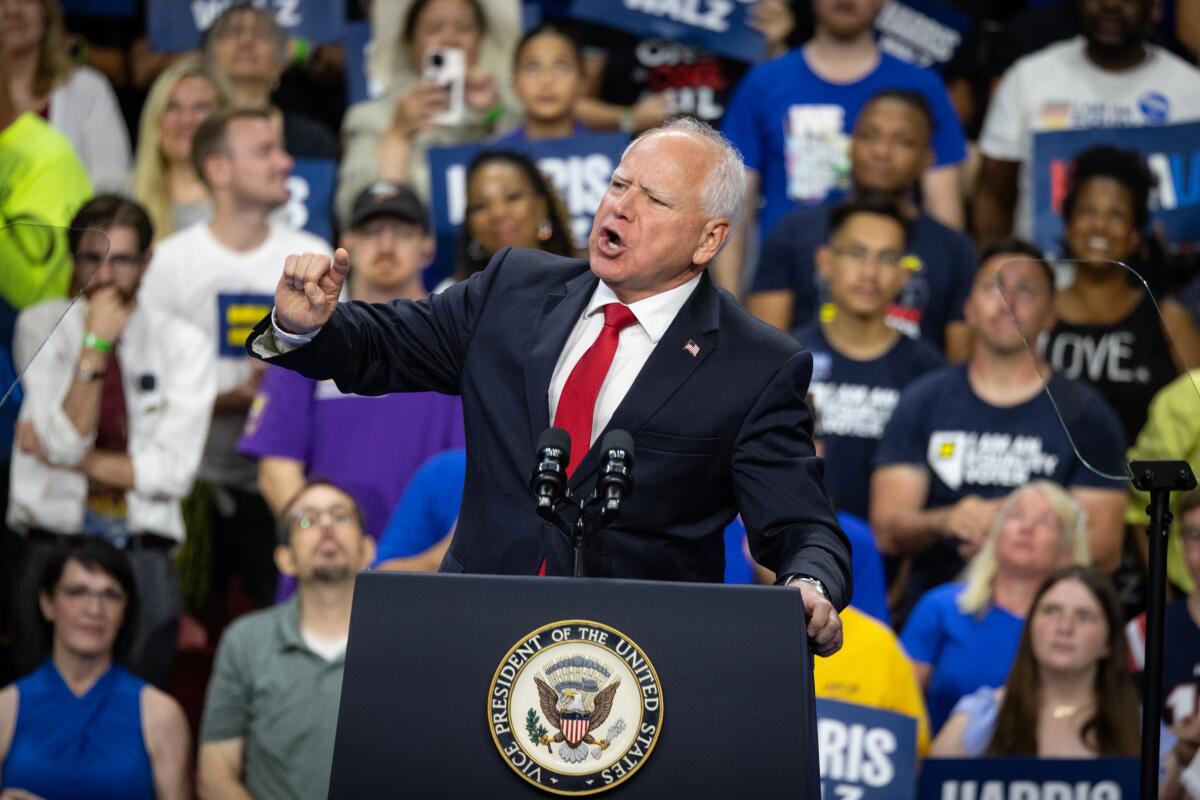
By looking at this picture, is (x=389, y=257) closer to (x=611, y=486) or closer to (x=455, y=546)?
(x=455, y=546)

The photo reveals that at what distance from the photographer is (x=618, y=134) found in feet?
20.3

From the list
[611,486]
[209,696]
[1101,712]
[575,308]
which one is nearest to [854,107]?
[1101,712]

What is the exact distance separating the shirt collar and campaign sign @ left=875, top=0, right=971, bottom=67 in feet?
14.8

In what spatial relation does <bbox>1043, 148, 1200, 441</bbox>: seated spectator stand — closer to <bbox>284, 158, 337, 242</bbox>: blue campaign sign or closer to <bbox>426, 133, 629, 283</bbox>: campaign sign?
<bbox>426, 133, 629, 283</bbox>: campaign sign

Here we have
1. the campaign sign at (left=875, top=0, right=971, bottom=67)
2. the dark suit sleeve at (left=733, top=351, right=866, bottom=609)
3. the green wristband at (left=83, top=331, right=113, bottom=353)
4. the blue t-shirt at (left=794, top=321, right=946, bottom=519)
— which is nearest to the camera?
the dark suit sleeve at (left=733, top=351, right=866, bottom=609)

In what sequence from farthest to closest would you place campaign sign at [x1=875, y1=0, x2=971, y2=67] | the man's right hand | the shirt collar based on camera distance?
campaign sign at [x1=875, y1=0, x2=971, y2=67] < the shirt collar < the man's right hand

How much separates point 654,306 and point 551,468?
531 millimetres

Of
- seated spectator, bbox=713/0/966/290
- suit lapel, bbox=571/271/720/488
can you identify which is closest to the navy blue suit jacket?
suit lapel, bbox=571/271/720/488

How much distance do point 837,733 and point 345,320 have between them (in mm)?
2106

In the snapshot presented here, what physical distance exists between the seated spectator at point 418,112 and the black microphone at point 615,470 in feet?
13.1

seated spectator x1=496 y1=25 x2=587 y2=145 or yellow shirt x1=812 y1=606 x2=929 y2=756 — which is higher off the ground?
seated spectator x1=496 y1=25 x2=587 y2=145

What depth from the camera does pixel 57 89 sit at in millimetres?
6570

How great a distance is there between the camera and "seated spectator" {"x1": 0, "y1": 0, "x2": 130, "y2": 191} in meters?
6.49

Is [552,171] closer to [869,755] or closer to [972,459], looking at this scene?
[972,459]
